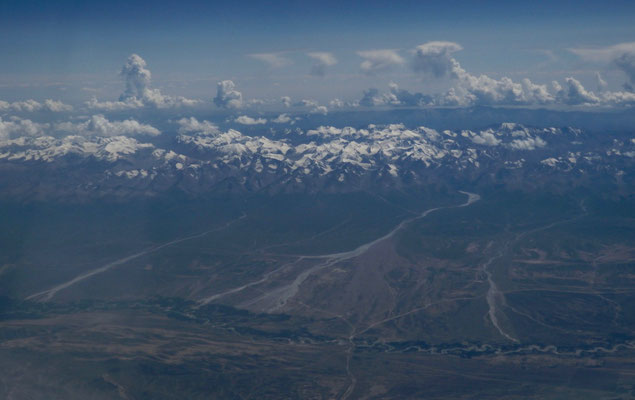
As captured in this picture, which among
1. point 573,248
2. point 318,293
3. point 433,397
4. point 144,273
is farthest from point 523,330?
point 144,273

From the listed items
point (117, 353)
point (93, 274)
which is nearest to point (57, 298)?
point (93, 274)

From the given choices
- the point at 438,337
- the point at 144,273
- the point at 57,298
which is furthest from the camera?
the point at 144,273

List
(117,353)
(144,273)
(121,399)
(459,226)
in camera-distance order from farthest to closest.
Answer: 1. (459,226)
2. (144,273)
3. (117,353)
4. (121,399)

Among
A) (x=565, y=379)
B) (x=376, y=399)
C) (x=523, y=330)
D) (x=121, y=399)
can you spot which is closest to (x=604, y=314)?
(x=523, y=330)

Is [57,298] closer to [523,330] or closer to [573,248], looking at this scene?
[523,330]

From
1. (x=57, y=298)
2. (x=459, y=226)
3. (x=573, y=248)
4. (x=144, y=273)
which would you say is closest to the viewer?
(x=57, y=298)

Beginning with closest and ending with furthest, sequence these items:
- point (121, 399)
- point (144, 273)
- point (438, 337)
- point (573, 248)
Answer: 1. point (121, 399)
2. point (438, 337)
3. point (144, 273)
4. point (573, 248)

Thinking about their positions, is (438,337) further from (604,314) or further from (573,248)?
(573,248)

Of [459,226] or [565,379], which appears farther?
[459,226]

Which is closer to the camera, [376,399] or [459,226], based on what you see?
[376,399]
